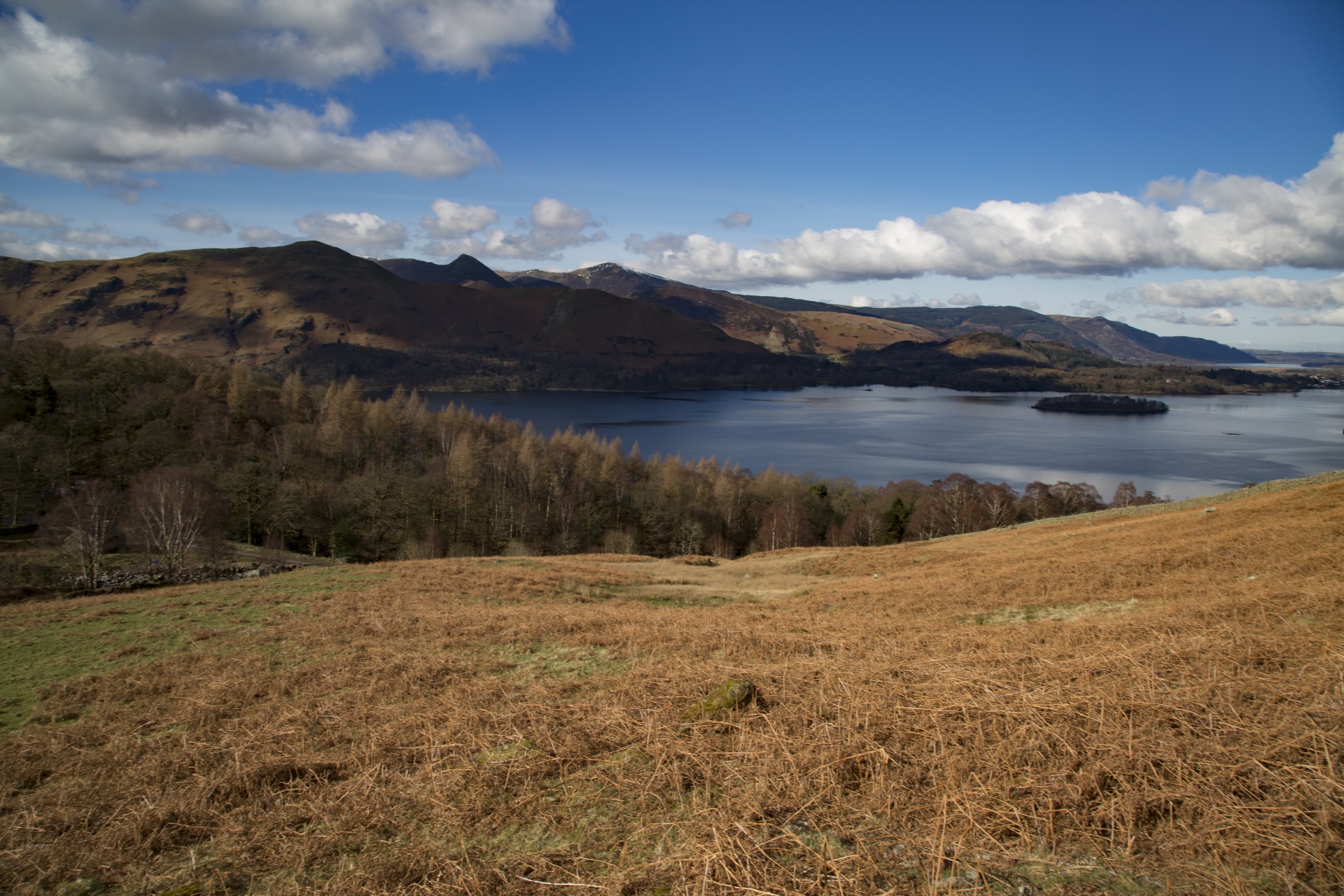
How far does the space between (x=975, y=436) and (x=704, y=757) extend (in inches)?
4996

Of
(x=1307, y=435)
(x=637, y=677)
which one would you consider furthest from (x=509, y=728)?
(x=1307, y=435)

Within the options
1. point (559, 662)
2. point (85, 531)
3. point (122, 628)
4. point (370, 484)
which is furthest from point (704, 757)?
point (370, 484)

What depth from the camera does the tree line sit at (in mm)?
43156

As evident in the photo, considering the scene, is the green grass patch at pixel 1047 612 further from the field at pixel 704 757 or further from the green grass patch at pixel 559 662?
the green grass patch at pixel 559 662

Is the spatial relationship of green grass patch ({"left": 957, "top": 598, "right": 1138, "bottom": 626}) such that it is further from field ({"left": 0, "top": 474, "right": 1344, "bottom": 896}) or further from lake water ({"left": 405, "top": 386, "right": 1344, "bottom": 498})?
lake water ({"left": 405, "top": 386, "right": 1344, "bottom": 498})

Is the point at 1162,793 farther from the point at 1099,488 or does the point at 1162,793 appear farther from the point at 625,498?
the point at 1099,488

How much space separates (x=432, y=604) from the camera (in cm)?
1308

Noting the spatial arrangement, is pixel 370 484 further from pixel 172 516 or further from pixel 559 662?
pixel 559 662

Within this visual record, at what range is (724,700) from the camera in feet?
19.8

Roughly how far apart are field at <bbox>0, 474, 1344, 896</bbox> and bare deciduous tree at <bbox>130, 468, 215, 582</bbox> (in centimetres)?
1945

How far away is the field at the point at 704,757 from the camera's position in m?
3.87

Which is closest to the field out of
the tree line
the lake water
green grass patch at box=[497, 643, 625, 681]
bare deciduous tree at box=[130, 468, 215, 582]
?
green grass patch at box=[497, 643, 625, 681]

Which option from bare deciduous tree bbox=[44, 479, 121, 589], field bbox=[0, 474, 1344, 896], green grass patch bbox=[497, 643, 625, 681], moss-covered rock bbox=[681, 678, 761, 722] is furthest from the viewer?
bare deciduous tree bbox=[44, 479, 121, 589]

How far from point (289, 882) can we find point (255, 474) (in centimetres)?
4879
